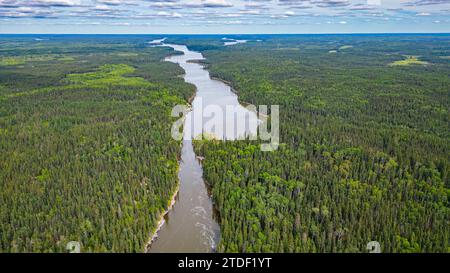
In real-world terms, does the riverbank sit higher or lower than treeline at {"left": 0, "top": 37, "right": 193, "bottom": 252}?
lower

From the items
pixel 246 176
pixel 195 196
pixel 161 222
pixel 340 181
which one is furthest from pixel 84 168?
pixel 340 181

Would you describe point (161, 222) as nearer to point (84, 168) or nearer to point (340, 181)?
point (84, 168)

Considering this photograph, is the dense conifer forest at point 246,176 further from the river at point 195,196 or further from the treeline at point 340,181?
the river at point 195,196

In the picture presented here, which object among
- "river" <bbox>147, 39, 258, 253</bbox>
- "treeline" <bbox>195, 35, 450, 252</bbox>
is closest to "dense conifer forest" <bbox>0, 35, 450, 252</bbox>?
"treeline" <bbox>195, 35, 450, 252</bbox>

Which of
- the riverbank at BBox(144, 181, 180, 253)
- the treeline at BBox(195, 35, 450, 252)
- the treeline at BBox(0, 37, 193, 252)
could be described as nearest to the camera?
the treeline at BBox(195, 35, 450, 252)

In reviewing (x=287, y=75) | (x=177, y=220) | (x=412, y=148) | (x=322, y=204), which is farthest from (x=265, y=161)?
(x=287, y=75)

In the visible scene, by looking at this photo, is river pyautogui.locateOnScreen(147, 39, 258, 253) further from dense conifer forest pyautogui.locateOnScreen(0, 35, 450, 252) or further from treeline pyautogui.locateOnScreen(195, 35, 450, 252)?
treeline pyautogui.locateOnScreen(195, 35, 450, 252)

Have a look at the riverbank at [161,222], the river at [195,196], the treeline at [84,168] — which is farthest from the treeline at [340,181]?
the treeline at [84,168]
